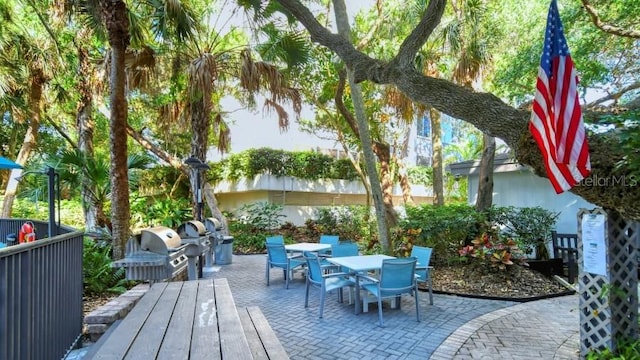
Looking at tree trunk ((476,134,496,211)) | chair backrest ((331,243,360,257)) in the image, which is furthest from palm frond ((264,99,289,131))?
tree trunk ((476,134,496,211))

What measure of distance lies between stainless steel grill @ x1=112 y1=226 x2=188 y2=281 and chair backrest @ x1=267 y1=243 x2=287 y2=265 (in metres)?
2.14

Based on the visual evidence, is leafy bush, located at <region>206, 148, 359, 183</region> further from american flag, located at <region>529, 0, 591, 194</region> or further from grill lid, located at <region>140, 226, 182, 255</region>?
american flag, located at <region>529, 0, 591, 194</region>

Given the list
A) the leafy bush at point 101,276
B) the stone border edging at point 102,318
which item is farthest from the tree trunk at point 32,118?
the stone border edging at point 102,318

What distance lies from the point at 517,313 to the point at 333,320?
271 cm

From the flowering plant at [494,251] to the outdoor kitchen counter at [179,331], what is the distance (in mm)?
5259

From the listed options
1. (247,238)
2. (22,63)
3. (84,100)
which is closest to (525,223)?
(247,238)

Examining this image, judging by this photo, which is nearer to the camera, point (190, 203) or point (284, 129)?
point (284, 129)

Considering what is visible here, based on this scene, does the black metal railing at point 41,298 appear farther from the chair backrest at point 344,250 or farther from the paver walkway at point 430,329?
the chair backrest at point 344,250

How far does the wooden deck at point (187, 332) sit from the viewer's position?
2274 millimetres

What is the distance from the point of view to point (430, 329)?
4.93 metres

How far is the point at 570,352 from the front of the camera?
411 centimetres

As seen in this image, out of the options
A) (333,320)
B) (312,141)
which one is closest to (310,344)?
(333,320)

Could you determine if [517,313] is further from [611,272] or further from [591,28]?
[591,28]

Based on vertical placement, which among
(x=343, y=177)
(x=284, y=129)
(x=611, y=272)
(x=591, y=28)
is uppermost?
(x=591, y=28)
